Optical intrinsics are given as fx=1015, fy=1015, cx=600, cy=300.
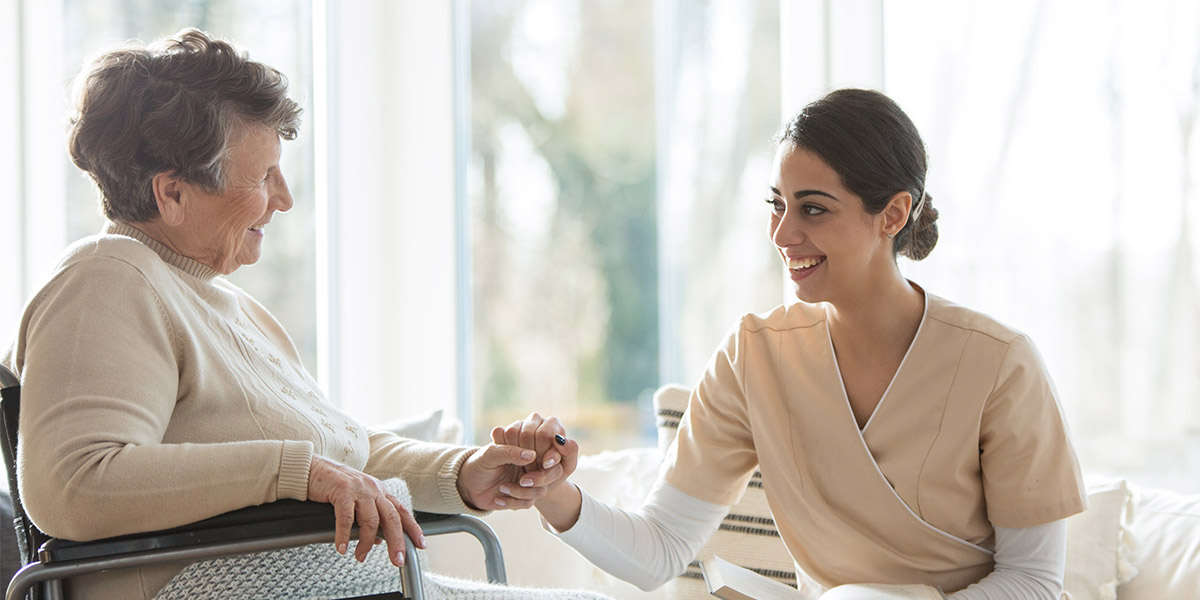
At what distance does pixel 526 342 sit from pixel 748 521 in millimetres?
2979

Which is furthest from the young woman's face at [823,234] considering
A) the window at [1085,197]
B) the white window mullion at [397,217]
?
the white window mullion at [397,217]

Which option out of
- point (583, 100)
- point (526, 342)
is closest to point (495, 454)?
point (526, 342)

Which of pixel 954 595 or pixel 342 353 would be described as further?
pixel 342 353

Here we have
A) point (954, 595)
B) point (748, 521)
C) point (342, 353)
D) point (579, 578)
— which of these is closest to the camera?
point (954, 595)

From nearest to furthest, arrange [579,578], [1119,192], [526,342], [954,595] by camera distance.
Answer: [954,595] → [579,578] → [1119,192] → [526,342]

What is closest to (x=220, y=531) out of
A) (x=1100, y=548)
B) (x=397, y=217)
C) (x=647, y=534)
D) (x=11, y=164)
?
(x=647, y=534)

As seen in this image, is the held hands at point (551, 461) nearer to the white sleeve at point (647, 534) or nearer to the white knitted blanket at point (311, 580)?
the white sleeve at point (647, 534)

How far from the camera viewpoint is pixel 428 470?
1.59m

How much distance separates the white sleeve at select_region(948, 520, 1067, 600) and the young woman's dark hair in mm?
533

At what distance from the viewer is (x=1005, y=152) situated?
2.72 meters

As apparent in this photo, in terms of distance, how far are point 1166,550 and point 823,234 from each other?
973 mm

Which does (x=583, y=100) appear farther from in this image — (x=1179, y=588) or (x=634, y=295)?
(x=1179, y=588)

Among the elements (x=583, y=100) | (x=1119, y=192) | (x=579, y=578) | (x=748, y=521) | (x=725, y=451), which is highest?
(x=583, y=100)

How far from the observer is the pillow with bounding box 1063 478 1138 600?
6.23 ft
